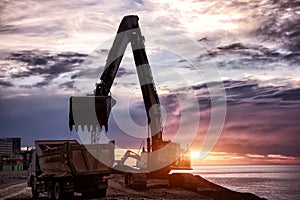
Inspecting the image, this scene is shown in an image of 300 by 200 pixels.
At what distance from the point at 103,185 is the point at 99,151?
2.00 metres

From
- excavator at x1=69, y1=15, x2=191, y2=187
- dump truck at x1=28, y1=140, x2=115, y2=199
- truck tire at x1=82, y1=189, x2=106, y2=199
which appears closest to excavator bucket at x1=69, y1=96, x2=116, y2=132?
excavator at x1=69, y1=15, x2=191, y2=187

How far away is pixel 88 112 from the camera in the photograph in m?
33.0

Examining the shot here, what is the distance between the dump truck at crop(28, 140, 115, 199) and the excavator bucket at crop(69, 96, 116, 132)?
21.9 ft

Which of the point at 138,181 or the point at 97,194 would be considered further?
the point at 138,181

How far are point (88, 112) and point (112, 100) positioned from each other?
2.42m

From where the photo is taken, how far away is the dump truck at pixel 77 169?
79.5 ft

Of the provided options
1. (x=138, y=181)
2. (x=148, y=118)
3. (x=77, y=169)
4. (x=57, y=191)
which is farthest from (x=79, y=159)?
(x=148, y=118)

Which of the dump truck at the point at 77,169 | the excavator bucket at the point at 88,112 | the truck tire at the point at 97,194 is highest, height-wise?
the excavator bucket at the point at 88,112

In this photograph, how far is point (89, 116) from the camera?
32938 millimetres

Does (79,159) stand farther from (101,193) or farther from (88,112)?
(88,112)

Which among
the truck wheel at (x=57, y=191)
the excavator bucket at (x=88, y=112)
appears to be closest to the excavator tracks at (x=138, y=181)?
the excavator bucket at (x=88, y=112)

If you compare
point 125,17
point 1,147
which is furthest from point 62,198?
point 1,147

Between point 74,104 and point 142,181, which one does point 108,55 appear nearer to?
point 74,104

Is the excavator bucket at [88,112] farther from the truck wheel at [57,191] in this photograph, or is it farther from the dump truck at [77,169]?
the truck wheel at [57,191]
